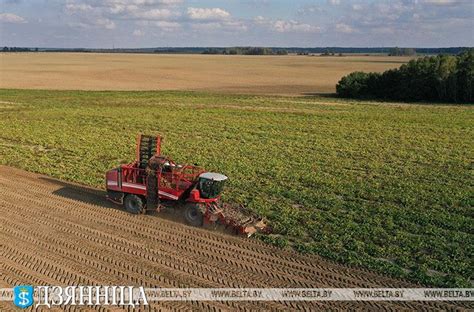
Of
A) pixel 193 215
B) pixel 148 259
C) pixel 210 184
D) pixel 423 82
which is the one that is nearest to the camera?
pixel 148 259

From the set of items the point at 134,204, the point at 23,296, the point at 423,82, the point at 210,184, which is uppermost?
the point at 423,82

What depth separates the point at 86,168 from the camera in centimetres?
2117

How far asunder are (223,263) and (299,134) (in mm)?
20001

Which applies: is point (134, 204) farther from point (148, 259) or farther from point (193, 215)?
point (148, 259)

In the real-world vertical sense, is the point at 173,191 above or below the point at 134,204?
above

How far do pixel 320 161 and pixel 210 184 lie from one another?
34.5 feet

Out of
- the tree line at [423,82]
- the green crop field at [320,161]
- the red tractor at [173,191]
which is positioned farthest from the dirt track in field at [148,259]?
the tree line at [423,82]

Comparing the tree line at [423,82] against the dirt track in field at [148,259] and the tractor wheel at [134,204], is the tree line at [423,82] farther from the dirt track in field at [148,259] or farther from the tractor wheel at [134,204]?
the dirt track in field at [148,259]

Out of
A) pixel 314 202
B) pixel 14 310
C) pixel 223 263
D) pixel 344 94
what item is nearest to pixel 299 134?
pixel 314 202

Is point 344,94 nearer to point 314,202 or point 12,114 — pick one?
point 12,114

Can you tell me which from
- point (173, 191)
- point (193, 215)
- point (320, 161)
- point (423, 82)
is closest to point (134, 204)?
point (173, 191)

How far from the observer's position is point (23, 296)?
10227mm

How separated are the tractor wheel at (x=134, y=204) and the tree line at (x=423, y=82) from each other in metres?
48.1

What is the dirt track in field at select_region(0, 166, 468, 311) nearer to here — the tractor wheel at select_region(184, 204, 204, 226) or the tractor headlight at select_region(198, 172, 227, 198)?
the tractor wheel at select_region(184, 204, 204, 226)
